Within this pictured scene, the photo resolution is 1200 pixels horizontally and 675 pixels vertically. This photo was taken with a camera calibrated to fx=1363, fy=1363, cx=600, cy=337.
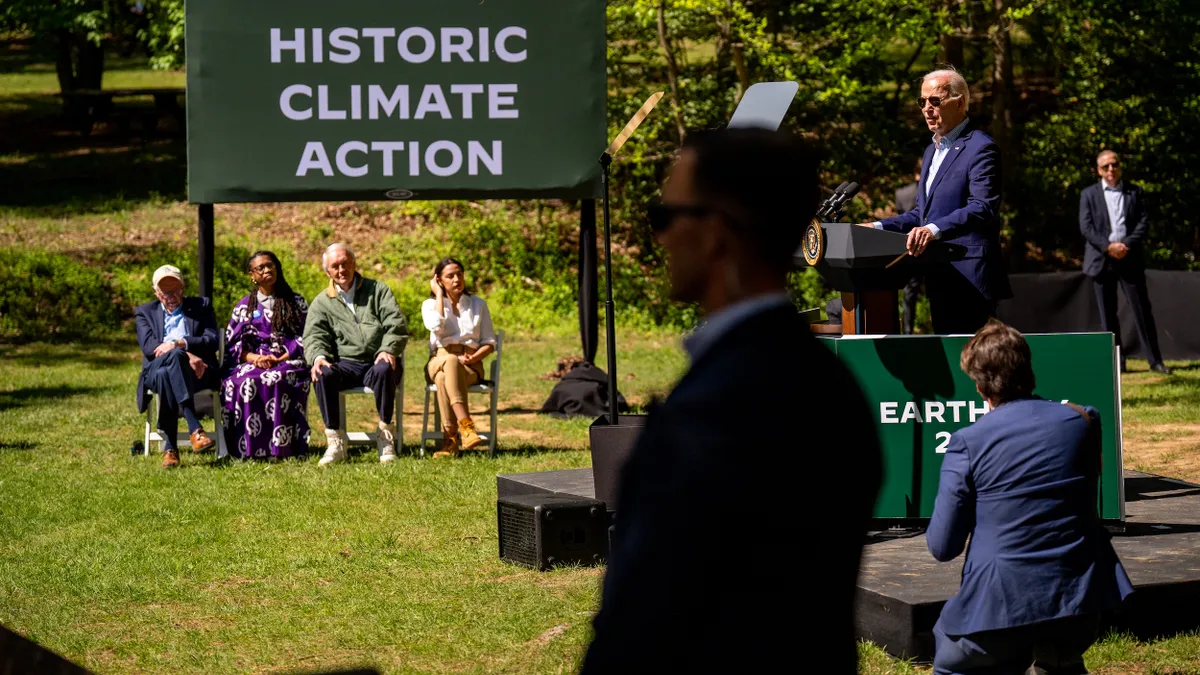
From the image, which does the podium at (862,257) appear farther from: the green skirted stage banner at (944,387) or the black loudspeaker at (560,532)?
the black loudspeaker at (560,532)

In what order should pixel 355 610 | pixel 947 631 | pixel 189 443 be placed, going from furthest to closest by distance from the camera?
pixel 189 443 → pixel 355 610 → pixel 947 631

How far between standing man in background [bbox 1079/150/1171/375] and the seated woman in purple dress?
24.7 feet

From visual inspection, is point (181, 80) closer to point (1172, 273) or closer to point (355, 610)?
point (1172, 273)

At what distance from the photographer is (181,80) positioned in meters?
37.0

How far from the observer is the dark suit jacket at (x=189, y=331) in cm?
988

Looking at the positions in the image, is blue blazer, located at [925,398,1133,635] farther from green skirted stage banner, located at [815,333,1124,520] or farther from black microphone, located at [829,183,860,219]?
black microphone, located at [829,183,860,219]

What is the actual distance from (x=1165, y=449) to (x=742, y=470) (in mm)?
8251

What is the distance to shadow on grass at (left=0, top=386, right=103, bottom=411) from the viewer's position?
12586 mm

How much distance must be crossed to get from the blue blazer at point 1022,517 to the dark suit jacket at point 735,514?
6.58 feet

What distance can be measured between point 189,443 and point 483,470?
266 cm

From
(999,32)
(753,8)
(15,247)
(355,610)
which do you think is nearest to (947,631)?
(355,610)

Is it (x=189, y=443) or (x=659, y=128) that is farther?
(x=659, y=128)

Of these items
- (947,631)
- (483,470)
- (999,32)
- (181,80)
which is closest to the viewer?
(947,631)

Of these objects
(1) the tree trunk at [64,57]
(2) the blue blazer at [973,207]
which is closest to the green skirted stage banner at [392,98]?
(2) the blue blazer at [973,207]
